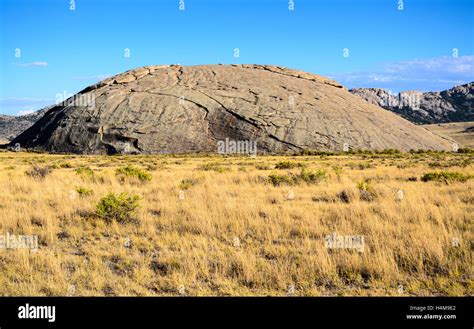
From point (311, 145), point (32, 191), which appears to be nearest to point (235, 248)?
point (32, 191)

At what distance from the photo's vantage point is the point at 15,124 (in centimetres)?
15612

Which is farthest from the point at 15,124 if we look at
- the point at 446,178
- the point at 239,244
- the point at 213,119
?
the point at 239,244

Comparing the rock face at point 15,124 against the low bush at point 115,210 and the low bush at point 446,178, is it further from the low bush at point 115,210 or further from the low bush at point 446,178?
the low bush at point 115,210

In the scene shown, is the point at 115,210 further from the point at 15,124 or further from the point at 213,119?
the point at 15,124

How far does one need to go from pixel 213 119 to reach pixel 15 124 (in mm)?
128637

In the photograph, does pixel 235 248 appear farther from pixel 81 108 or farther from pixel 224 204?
pixel 81 108

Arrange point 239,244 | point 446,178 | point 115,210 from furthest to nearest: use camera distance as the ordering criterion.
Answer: point 446,178 < point 115,210 < point 239,244

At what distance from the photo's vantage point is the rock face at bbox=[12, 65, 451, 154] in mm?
53500

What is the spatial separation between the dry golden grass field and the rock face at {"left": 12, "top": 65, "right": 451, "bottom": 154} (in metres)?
38.4

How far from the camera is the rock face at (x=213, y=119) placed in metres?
53.5

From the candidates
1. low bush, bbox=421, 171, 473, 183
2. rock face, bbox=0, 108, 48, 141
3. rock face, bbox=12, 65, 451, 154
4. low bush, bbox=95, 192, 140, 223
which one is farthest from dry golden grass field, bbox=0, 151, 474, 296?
rock face, bbox=0, 108, 48, 141

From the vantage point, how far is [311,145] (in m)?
52.7

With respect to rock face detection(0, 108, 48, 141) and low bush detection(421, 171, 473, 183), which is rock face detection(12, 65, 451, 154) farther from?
rock face detection(0, 108, 48, 141)
